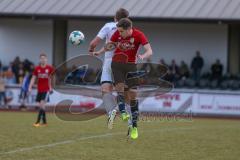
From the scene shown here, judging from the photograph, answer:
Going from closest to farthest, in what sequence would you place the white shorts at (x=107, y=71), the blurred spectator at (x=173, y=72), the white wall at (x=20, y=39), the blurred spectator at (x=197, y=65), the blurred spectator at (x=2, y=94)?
the white shorts at (x=107, y=71) → the blurred spectator at (x=2, y=94) → the blurred spectator at (x=173, y=72) → the blurred spectator at (x=197, y=65) → the white wall at (x=20, y=39)

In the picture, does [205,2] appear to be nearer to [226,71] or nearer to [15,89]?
[226,71]

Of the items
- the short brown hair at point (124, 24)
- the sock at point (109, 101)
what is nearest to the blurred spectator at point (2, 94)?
the sock at point (109, 101)

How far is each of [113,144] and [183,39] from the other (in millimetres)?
19658

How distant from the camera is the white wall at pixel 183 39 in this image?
31.3 m

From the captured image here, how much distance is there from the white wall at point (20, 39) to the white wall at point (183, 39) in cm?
193

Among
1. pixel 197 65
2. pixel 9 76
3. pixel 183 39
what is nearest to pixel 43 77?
pixel 9 76

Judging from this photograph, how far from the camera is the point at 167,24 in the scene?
105ft

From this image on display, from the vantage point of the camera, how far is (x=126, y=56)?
41.6ft

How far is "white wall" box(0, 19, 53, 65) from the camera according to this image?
33.6 meters

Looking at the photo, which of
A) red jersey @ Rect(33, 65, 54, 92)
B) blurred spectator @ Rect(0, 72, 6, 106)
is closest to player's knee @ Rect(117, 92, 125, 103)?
red jersey @ Rect(33, 65, 54, 92)

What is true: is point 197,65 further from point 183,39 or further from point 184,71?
point 183,39

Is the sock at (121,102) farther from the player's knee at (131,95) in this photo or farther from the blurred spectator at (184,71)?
the blurred spectator at (184,71)

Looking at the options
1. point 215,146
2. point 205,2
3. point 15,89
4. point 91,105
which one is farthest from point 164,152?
point 205,2

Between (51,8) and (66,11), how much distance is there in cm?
82
